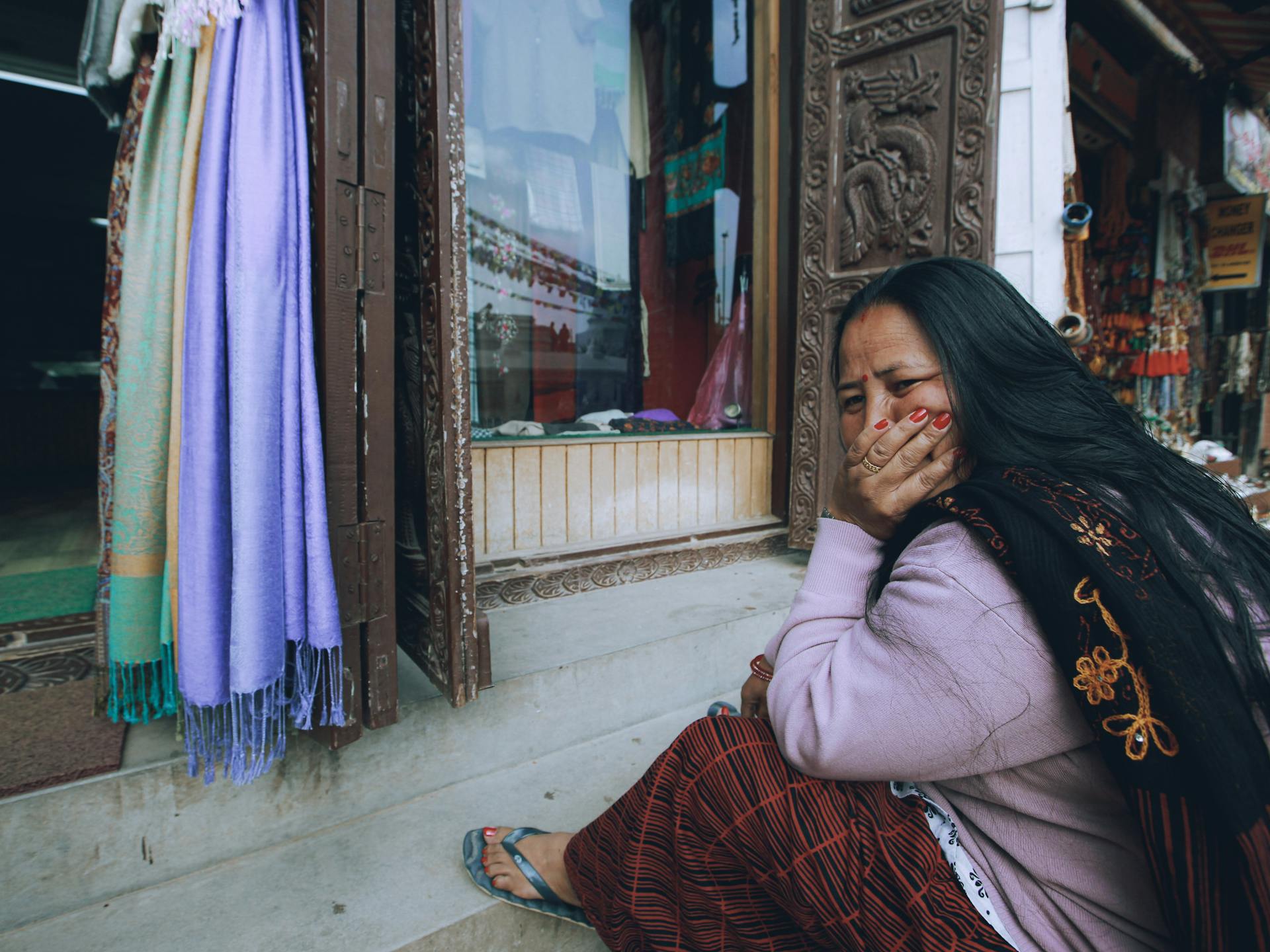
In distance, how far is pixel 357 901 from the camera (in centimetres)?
141

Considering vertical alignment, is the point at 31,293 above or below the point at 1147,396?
above

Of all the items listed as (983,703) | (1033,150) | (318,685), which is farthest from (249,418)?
(1033,150)

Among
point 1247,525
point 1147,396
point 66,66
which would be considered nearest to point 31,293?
point 66,66

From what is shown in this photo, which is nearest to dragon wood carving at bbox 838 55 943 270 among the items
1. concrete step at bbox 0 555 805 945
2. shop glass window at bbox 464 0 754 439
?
shop glass window at bbox 464 0 754 439

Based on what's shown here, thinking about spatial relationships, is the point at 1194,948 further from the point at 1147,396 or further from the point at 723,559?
the point at 1147,396

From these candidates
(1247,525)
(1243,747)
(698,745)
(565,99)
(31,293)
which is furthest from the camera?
(31,293)

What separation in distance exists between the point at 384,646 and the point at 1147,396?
6.29 m

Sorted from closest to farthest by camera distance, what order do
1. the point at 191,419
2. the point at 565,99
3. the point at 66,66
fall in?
1. the point at 191,419
2. the point at 565,99
3. the point at 66,66

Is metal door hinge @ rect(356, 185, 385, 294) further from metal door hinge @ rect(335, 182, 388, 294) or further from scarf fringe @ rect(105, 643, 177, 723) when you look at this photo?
scarf fringe @ rect(105, 643, 177, 723)

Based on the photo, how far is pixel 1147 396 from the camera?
542 cm

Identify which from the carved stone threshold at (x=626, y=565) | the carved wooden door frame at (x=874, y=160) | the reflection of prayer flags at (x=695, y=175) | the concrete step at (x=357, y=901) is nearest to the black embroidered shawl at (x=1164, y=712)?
the concrete step at (x=357, y=901)

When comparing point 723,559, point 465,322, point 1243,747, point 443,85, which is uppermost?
point 443,85

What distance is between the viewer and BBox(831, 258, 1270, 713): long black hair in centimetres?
83

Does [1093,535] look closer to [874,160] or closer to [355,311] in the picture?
[355,311]
